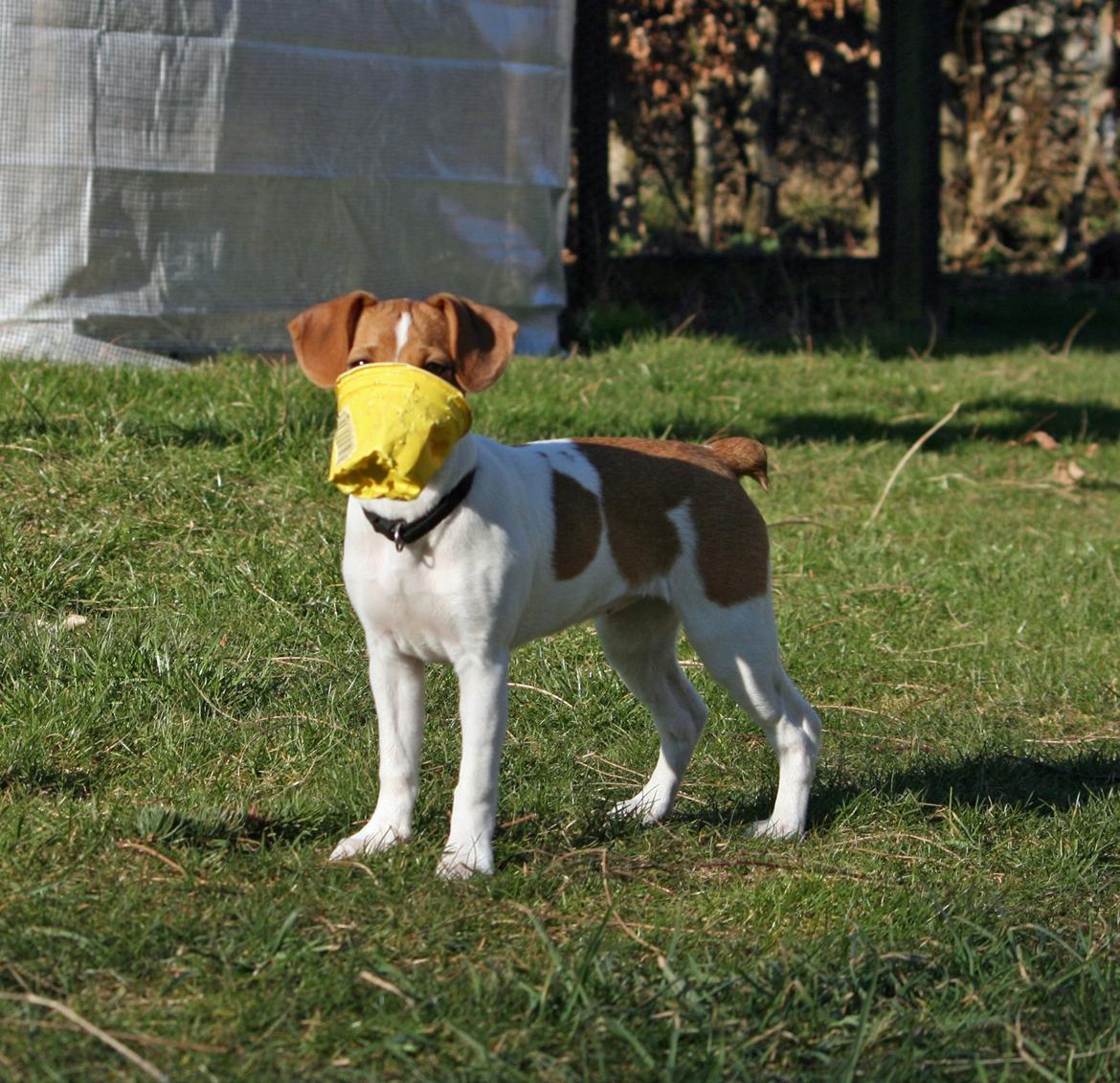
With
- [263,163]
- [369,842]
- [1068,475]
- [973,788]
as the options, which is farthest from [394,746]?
[1068,475]

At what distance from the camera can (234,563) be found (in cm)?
525

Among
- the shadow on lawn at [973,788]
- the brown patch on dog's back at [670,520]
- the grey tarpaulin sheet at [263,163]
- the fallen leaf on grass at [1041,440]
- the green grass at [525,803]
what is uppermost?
the grey tarpaulin sheet at [263,163]

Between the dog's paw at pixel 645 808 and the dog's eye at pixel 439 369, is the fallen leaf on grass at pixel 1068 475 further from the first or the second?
the dog's eye at pixel 439 369

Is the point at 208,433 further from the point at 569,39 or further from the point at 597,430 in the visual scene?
the point at 569,39

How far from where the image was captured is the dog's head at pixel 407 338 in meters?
3.25

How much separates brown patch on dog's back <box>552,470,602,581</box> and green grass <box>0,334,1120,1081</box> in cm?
65

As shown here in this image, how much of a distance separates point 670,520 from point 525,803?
787 mm

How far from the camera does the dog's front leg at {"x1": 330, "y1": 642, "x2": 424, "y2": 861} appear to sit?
344 centimetres

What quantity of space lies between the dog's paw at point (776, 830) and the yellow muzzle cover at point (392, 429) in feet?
4.38

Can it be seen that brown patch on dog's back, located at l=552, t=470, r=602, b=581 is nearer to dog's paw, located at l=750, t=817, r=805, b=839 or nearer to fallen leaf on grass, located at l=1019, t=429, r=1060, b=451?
dog's paw, located at l=750, t=817, r=805, b=839

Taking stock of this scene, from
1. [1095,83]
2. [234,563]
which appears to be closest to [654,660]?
[234,563]

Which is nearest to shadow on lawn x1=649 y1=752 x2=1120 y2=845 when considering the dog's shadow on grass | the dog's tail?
the dog's shadow on grass

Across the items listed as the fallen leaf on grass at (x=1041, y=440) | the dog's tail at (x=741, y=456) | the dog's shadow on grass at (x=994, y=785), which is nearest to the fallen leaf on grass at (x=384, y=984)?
the dog's shadow on grass at (x=994, y=785)

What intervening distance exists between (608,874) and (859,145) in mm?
9612
